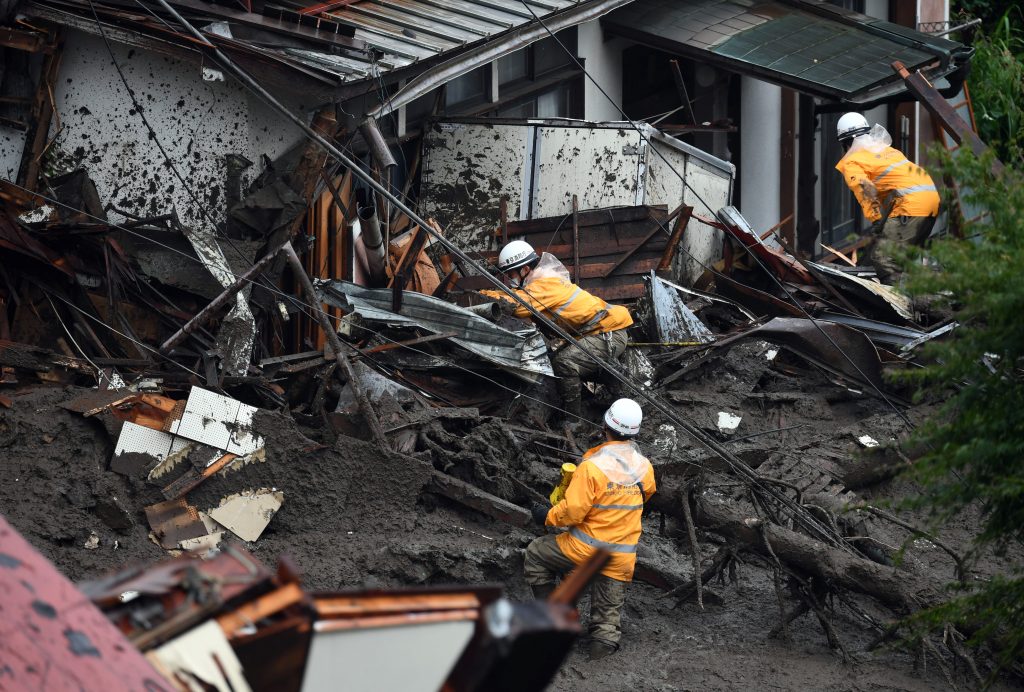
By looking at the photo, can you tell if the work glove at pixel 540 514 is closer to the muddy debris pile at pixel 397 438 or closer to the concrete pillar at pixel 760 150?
the muddy debris pile at pixel 397 438

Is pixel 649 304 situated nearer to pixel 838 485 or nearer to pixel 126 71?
pixel 838 485

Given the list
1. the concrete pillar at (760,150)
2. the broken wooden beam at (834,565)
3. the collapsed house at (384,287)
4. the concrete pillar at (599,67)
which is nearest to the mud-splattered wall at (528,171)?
the collapsed house at (384,287)

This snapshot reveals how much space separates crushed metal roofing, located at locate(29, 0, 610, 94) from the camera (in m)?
8.63

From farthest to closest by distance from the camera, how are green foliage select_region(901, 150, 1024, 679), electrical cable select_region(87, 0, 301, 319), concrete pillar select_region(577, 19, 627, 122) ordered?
concrete pillar select_region(577, 19, 627, 122) < electrical cable select_region(87, 0, 301, 319) < green foliage select_region(901, 150, 1024, 679)

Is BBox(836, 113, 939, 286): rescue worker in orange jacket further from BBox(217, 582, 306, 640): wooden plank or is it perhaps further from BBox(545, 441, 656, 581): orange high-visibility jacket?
BBox(217, 582, 306, 640): wooden plank

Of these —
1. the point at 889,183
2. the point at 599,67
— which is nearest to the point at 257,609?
the point at 889,183

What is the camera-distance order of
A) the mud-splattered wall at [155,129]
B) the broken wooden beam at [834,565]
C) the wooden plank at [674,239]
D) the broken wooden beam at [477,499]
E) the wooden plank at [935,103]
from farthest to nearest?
1. the wooden plank at [674,239]
2. the wooden plank at [935,103]
3. the mud-splattered wall at [155,129]
4. the broken wooden beam at [477,499]
5. the broken wooden beam at [834,565]

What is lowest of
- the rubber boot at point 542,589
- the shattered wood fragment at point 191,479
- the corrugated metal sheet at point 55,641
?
the rubber boot at point 542,589

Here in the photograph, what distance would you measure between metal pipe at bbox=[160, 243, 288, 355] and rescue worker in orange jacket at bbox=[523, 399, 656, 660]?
2.73 m

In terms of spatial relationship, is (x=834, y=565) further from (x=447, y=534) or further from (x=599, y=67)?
(x=599, y=67)

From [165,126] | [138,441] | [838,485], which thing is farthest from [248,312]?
[838,485]

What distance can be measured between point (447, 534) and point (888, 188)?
236 inches

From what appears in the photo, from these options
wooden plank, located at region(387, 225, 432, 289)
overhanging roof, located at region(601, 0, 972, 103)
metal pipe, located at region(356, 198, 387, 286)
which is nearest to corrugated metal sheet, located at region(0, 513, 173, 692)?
metal pipe, located at region(356, 198, 387, 286)

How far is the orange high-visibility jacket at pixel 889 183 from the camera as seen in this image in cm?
1112
